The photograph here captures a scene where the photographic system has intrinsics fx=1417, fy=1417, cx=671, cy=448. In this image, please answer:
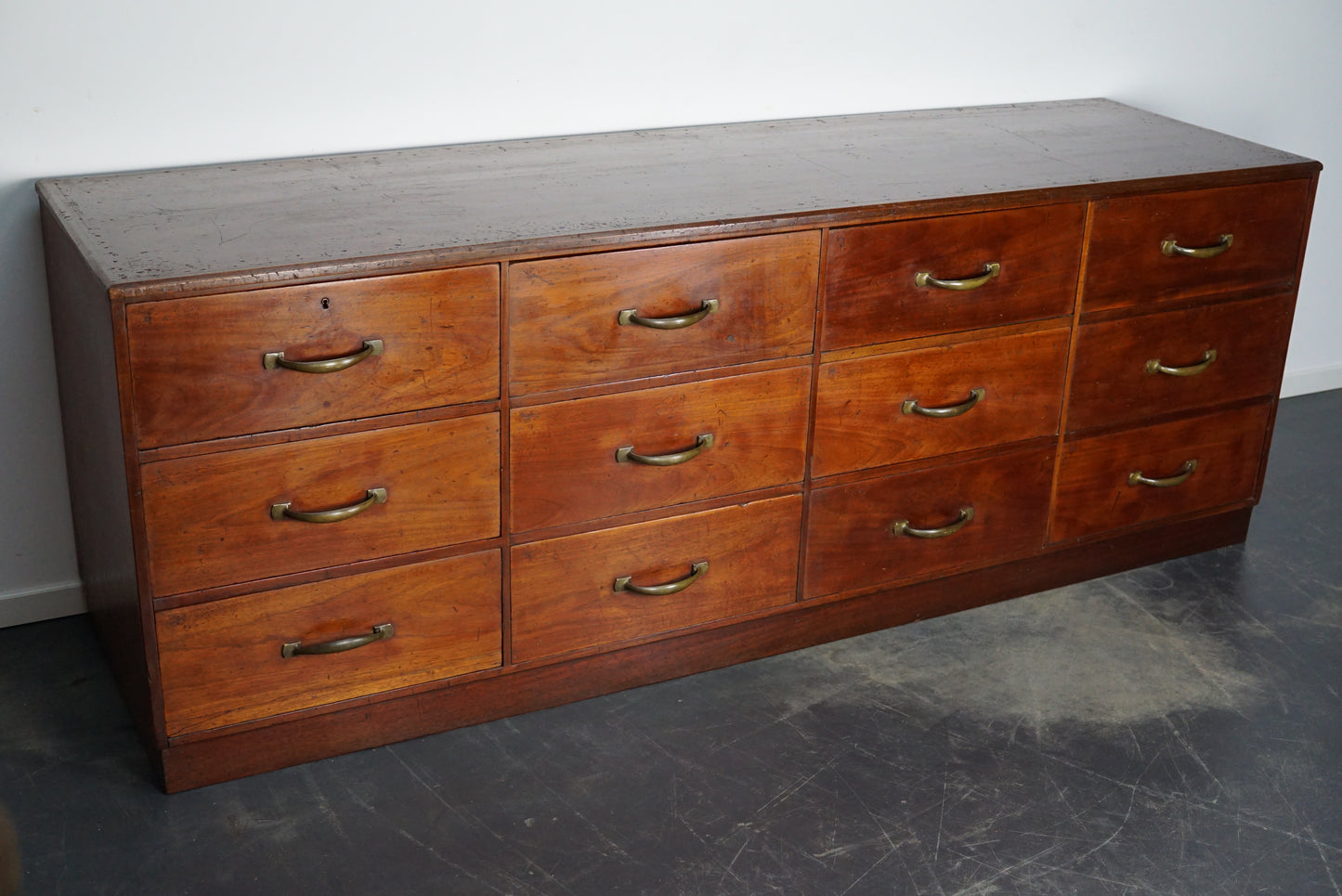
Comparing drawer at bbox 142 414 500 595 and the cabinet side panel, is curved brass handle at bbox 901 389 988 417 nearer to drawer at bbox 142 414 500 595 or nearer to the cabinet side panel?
drawer at bbox 142 414 500 595

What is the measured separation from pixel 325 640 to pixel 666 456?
23.2 inches

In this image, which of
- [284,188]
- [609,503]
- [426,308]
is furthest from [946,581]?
[284,188]

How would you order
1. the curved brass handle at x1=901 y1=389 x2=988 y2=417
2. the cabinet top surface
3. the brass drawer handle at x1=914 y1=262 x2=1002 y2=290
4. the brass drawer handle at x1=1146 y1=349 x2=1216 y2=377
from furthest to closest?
the brass drawer handle at x1=1146 y1=349 x2=1216 y2=377, the curved brass handle at x1=901 y1=389 x2=988 y2=417, the brass drawer handle at x1=914 y1=262 x2=1002 y2=290, the cabinet top surface

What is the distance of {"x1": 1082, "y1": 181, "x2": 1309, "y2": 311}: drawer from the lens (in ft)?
8.16

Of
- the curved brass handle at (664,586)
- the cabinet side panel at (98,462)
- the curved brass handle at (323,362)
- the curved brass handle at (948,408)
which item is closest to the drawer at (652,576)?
the curved brass handle at (664,586)

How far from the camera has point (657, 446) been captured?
2242mm

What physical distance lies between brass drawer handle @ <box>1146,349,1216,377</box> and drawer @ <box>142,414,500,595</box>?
4.22 feet

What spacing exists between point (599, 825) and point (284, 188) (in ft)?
3.59

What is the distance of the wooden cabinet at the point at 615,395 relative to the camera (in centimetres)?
195

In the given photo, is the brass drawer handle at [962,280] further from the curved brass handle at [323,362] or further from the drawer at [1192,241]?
the curved brass handle at [323,362]

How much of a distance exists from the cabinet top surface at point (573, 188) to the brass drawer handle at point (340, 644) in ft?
1.80

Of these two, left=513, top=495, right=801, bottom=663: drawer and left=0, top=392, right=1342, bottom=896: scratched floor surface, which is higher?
left=513, top=495, right=801, bottom=663: drawer

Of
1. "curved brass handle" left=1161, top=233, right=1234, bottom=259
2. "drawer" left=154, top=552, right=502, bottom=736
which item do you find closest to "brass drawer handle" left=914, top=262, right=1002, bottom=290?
"curved brass handle" left=1161, top=233, right=1234, bottom=259

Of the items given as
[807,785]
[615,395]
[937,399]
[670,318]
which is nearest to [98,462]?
[615,395]
